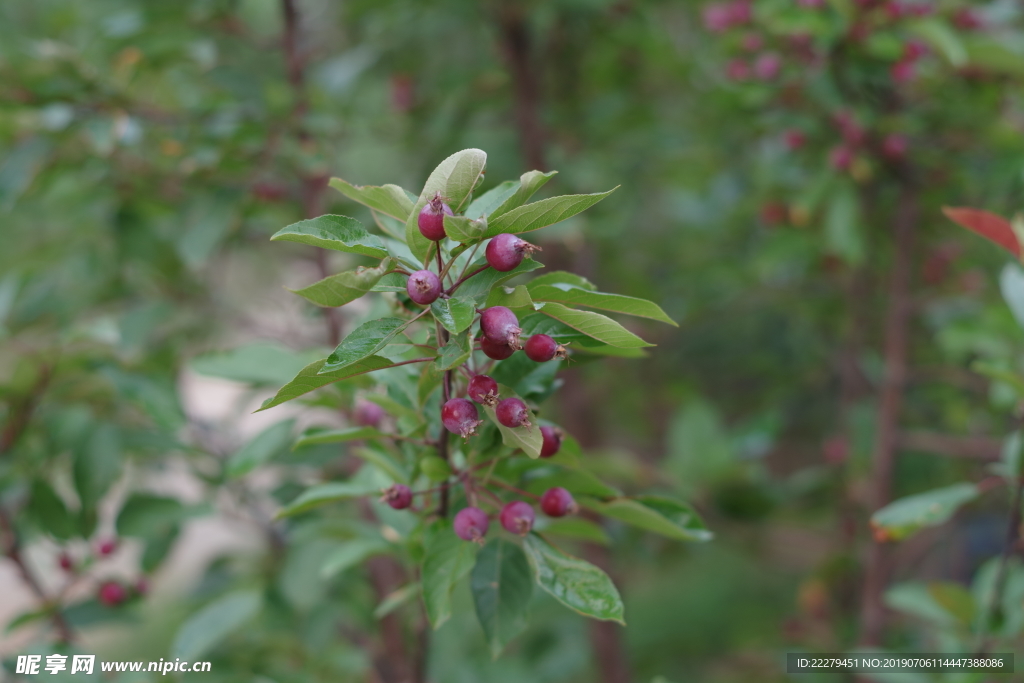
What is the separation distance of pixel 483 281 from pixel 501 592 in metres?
0.24

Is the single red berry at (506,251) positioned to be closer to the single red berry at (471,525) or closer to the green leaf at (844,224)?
the single red berry at (471,525)

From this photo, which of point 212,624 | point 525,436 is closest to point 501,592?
point 525,436

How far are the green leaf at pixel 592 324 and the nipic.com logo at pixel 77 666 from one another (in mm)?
590

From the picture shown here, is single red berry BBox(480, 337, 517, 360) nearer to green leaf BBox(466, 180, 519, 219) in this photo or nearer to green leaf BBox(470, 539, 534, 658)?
green leaf BBox(466, 180, 519, 219)

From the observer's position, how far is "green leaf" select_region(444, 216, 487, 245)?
0.38 meters

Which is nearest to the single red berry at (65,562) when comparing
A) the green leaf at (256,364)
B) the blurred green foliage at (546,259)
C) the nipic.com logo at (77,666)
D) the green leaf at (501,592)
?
the blurred green foliage at (546,259)

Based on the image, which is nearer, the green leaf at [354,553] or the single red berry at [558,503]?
the single red berry at [558,503]

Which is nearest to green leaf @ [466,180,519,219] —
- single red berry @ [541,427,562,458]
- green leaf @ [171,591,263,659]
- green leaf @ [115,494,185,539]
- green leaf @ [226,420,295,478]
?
single red berry @ [541,427,562,458]

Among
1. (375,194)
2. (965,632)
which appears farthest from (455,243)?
(965,632)

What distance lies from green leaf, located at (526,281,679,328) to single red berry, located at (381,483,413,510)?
6.4 inches

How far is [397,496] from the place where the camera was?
48 cm

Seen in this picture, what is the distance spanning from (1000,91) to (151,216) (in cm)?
134

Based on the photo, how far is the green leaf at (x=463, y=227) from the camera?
377 mm

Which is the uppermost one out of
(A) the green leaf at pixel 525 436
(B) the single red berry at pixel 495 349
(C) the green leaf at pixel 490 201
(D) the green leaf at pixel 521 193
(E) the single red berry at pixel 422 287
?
(D) the green leaf at pixel 521 193
